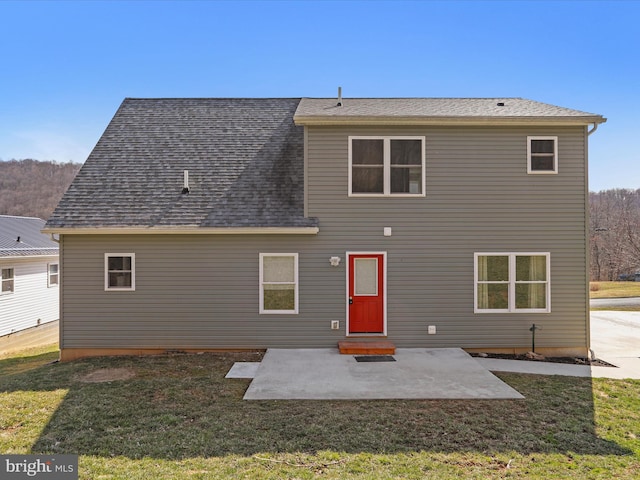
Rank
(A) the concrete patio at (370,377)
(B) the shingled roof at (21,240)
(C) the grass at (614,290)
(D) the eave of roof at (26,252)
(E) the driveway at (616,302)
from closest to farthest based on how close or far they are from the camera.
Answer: (A) the concrete patio at (370,377)
(D) the eave of roof at (26,252)
(B) the shingled roof at (21,240)
(E) the driveway at (616,302)
(C) the grass at (614,290)

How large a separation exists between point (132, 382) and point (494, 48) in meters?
14.9

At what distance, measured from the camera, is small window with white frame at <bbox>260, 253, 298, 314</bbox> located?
841 centimetres

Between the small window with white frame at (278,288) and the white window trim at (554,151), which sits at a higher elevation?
the white window trim at (554,151)

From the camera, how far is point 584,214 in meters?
8.50

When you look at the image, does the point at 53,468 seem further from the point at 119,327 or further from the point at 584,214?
the point at 584,214

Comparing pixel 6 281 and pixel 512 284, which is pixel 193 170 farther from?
pixel 6 281

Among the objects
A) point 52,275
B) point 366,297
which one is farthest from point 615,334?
point 52,275

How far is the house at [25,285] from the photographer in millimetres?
13195

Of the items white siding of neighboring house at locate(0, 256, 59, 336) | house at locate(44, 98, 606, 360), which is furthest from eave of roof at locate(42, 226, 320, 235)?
white siding of neighboring house at locate(0, 256, 59, 336)

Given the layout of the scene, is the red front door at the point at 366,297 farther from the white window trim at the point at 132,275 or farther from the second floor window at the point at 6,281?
the second floor window at the point at 6,281

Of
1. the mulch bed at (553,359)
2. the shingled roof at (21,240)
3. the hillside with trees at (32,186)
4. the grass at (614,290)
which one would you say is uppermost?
the hillside with trees at (32,186)

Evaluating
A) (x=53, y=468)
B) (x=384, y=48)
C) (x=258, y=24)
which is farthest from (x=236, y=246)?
(x=384, y=48)

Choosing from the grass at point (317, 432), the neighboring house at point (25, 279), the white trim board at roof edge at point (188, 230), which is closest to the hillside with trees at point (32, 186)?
the neighboring house at point (25, 279)

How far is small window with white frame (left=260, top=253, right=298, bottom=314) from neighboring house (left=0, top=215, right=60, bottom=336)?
8.74 meters
